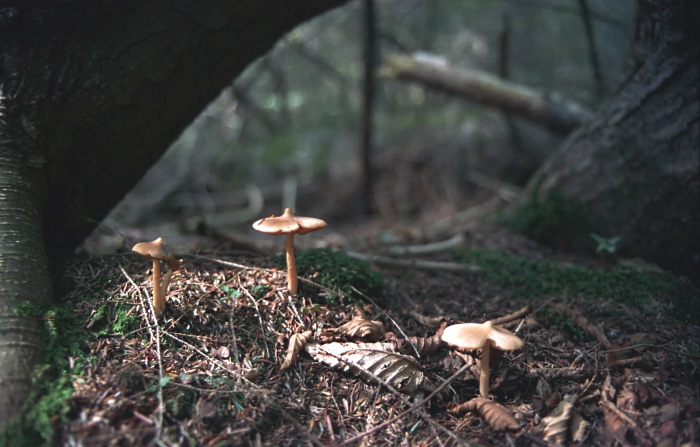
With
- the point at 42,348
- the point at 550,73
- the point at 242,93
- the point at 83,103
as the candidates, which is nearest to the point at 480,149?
the point at 550,73

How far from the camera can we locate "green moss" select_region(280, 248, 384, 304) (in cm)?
276

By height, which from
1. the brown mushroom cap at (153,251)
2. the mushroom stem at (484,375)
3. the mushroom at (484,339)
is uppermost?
the brown mushroom cap at (153,251)

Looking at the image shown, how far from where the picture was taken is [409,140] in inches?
343

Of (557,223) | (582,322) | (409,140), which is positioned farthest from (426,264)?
(409,140)

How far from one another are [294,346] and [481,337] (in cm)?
93

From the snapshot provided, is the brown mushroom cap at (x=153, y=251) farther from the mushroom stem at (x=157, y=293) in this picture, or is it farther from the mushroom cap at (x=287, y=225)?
the mushroom cap at (x=287, y=225)

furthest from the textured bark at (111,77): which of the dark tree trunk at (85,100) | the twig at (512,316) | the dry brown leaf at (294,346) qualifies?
the twig at (512,316)

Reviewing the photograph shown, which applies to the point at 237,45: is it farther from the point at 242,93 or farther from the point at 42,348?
the point at 242,93

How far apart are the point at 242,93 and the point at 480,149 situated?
4943mm

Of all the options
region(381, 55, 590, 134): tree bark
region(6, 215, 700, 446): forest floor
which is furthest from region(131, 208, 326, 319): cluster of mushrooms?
region(381, 55, 590, 134): tree bark

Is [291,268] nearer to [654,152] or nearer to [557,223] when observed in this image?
[557,223]

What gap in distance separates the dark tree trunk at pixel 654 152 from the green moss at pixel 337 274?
7.07 ft

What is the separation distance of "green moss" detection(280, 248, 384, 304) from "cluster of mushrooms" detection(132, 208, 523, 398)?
24 cm

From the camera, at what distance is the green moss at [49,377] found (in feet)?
5.45
